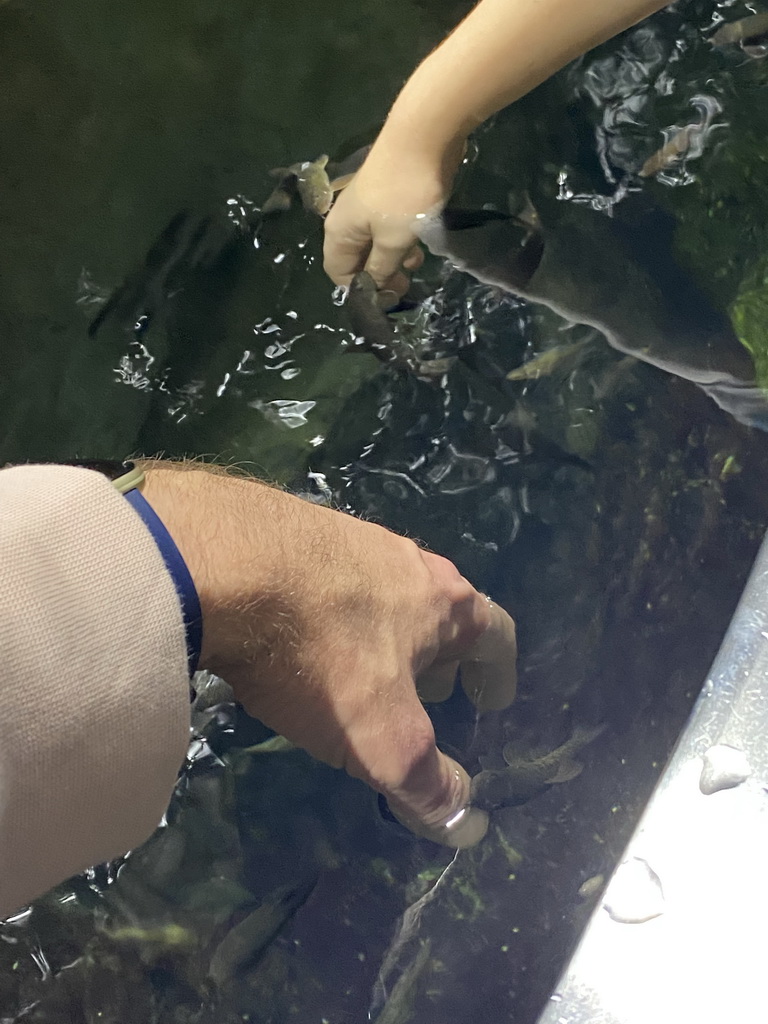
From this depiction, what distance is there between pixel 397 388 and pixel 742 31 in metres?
1.12

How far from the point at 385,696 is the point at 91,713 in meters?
0.50

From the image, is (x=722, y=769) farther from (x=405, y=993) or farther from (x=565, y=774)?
(x=405, y=993)

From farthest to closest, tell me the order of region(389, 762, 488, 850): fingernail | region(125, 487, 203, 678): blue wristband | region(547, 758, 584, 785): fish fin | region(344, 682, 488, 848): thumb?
region(547, 758, 584, 785): fish fin → region(389, 762, 488, 850): fingernail → region(344, 682, 488, 848): thumb → region(125, 487, 203, 678): blue wristband

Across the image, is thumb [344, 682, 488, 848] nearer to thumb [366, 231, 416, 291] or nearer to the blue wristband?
the blue wristband

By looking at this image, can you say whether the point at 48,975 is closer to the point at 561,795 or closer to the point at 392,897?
the point at 392,897

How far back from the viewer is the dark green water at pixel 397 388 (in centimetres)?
156

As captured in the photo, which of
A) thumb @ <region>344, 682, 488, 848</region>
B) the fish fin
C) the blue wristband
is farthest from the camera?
the fish fin

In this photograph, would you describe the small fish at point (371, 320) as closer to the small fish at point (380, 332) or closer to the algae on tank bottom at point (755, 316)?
the small fish at point (380, 332)

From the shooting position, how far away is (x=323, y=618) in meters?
1.21

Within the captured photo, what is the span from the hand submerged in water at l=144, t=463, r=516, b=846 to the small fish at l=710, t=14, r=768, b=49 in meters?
1.36

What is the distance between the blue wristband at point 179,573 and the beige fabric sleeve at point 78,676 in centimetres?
3

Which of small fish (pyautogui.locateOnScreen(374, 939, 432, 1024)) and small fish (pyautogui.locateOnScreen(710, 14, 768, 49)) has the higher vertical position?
small fish (pyautogui.locateOnScreen(710, 14, 768, 49))

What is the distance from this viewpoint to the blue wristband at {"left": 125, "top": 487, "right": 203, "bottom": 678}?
3.19 ft

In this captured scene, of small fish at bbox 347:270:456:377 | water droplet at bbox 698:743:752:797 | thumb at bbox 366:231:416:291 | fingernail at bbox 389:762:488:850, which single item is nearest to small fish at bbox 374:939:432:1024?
fingernail at bbox 389:762:488:850
